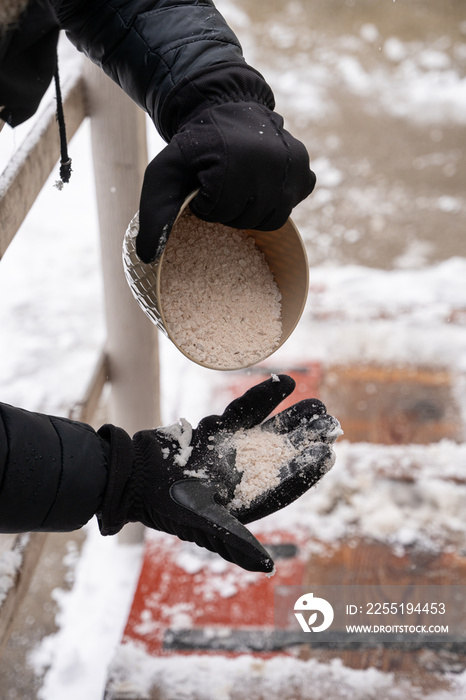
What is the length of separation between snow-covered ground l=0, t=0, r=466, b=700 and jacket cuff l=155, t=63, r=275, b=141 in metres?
0.58

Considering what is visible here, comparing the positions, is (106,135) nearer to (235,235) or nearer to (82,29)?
(82,29)

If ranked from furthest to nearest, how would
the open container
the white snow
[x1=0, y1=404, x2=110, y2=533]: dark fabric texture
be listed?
1. the white snow
2. the open container
3. [x1=0, y1=404, x2=110, y2=533]: dark fabric texture

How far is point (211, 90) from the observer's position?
1061 mm

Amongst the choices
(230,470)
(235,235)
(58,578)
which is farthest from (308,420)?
(58,578)

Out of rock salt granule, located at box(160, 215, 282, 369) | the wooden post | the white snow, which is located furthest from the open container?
the white snow

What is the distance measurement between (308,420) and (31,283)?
7.42 ft

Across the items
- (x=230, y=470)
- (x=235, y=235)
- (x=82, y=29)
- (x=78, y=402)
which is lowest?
(x=78, y=402)

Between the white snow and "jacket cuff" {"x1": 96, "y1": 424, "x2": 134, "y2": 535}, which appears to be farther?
the white snow

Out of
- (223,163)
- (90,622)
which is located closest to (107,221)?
(223,163)

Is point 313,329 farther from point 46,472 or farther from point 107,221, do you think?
point 46,472

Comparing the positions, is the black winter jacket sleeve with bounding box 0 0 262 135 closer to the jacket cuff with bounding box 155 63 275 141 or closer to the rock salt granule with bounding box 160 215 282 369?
the jacket cuff with bounding box 155 63 275 141

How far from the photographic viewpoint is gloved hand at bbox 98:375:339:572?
1065mm

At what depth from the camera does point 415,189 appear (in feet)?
12.4

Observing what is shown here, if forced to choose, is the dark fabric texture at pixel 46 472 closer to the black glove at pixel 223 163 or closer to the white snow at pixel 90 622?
the black glove at pixel 223 163
